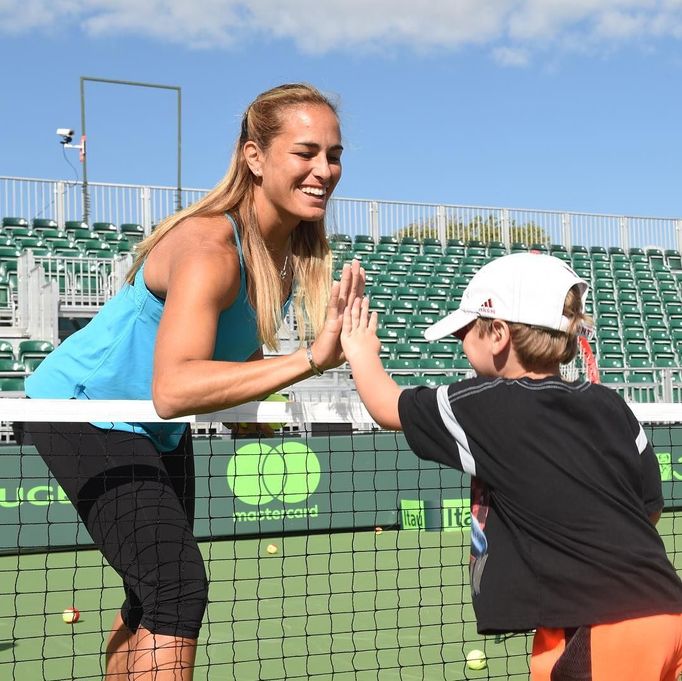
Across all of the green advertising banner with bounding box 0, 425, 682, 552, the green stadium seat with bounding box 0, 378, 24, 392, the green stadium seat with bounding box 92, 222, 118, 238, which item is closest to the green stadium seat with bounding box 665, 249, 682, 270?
the green stadium seat with bounding box 92, 222, 118, 238

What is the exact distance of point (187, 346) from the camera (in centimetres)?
304

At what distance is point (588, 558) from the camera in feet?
8.77

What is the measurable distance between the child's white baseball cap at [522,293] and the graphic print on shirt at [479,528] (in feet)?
1.41

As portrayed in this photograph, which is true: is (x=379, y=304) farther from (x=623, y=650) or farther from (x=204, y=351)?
(x=623, y=650)

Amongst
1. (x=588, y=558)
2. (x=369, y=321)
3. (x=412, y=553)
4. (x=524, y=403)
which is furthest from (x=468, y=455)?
(x=412, y=553)

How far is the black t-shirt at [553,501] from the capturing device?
267cm

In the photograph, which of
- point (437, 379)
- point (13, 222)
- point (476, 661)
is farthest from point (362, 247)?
point (476, 661)

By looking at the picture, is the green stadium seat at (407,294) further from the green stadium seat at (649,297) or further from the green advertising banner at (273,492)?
the green advertising banner at (273,492)

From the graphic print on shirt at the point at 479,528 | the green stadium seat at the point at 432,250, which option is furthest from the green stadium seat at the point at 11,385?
the green stadium seat at the point at 432,250

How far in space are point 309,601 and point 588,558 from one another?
5.31m

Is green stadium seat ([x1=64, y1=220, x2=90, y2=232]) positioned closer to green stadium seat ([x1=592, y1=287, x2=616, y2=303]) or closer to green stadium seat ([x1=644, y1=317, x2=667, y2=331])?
green stadium seat ([x1=592, y1=287, x2=616, y2=303])

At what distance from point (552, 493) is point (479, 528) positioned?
0.26 m

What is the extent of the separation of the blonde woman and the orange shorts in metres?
1.05

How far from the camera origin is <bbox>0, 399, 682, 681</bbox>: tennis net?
16.8 ft
